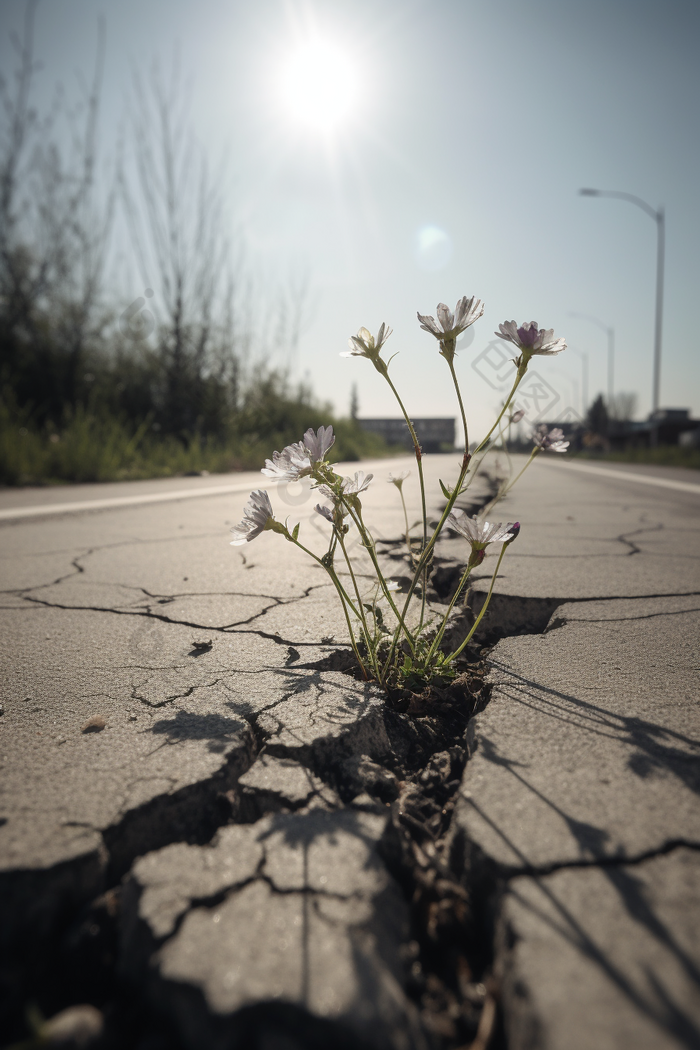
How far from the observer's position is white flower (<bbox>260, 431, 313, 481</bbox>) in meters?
1.13

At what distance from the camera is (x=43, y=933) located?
0.67 metres

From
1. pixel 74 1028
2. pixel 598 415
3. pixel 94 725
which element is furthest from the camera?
pixel 598 415

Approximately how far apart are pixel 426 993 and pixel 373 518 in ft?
10.4

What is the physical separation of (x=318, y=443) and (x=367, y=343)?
239 millimetres

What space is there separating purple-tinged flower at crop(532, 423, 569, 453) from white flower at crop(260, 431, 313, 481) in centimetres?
59

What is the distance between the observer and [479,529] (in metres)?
1.17

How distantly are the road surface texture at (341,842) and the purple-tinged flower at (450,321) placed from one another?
702 millimetres

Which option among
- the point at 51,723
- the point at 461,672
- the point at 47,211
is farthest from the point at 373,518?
the point at 47,211

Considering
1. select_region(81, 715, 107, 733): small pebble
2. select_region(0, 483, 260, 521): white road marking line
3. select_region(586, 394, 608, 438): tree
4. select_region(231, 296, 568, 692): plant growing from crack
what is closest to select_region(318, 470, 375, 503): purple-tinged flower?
select_region(231, 296, 568, 692): plant growing from crack

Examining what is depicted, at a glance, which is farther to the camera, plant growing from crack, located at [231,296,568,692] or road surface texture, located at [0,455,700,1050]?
plant growing from crack, located at [231,296,568,692]

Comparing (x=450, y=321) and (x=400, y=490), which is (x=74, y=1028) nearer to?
(x=400, y=490)

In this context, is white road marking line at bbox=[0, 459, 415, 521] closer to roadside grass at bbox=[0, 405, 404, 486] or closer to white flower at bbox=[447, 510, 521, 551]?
roadside grass at bbox=[0, 405, 404, 486]

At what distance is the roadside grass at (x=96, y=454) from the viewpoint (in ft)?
22.0

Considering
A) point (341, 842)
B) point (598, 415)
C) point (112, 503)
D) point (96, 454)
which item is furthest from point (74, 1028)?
point (598, 415)
